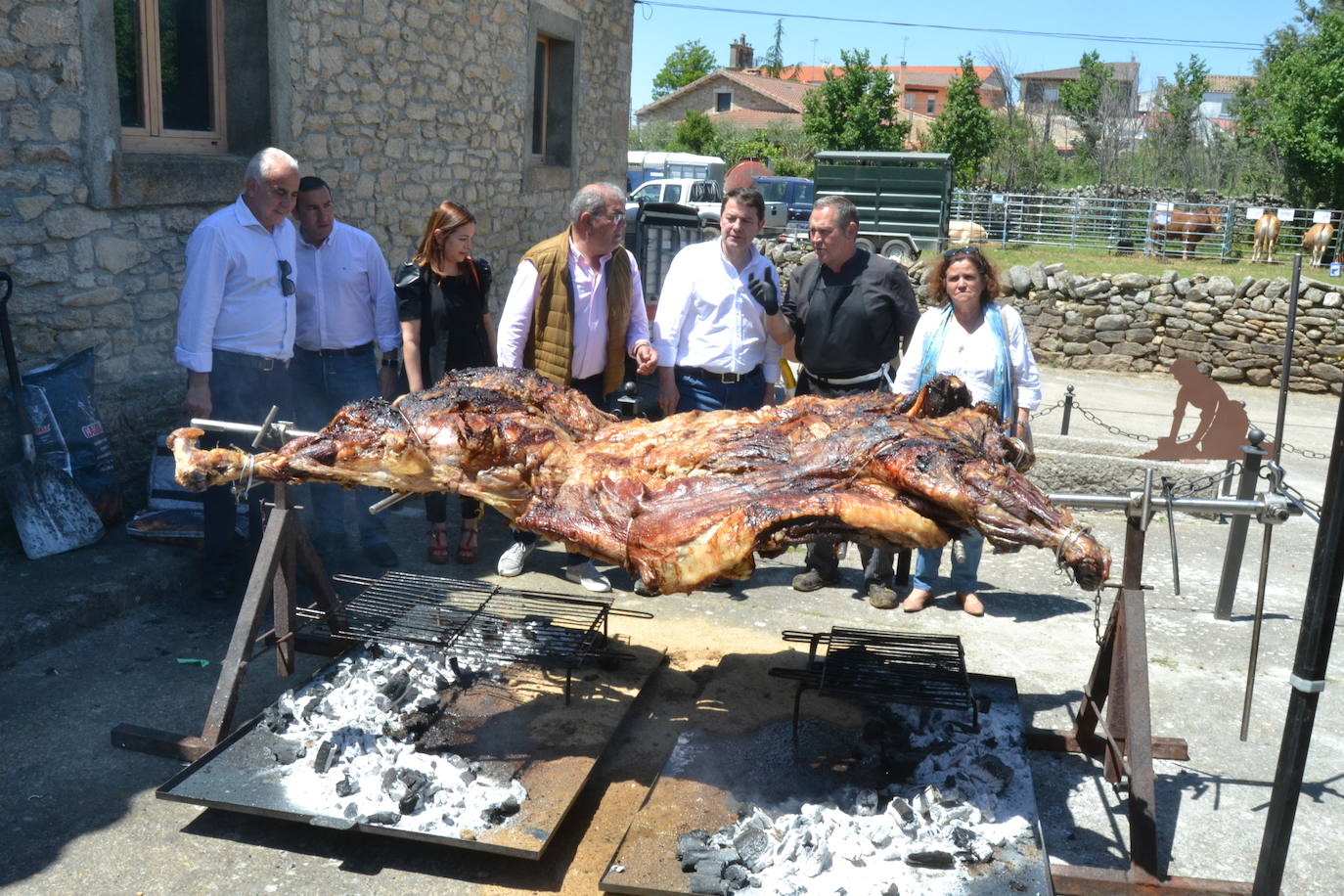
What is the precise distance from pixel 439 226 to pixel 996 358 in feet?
10.2

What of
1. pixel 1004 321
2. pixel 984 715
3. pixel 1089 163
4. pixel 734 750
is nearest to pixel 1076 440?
pixel 1004 321

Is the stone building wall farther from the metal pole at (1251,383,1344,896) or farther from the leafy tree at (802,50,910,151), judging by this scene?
the leafy tree at (802,50,910,151)

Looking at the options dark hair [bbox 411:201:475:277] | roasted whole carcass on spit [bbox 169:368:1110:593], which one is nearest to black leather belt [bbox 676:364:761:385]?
dark hair [bbox 411:201:475:277]

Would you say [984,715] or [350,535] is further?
[350,535]

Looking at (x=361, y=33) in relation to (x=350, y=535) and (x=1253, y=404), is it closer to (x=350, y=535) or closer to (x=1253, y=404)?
(x=350, y=535)

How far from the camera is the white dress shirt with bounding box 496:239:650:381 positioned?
564cm

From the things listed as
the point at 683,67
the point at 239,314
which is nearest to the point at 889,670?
the point at 239,314

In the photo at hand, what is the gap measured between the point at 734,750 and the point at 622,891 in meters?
0.94

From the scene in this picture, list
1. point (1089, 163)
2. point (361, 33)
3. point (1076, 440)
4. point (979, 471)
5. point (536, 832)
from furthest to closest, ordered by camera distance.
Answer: point (1089, 163)
point (1076, 440)
point (361, 33)
point (536, 832)
point (979, 471)

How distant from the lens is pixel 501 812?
143 inches

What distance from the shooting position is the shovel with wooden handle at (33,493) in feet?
18.2

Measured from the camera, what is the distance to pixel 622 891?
3.31 meters

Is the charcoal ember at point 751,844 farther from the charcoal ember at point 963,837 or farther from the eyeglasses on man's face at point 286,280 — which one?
the eyeglasses on man's face at point 286,280

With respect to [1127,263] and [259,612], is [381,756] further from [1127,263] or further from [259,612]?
[1127,263]
